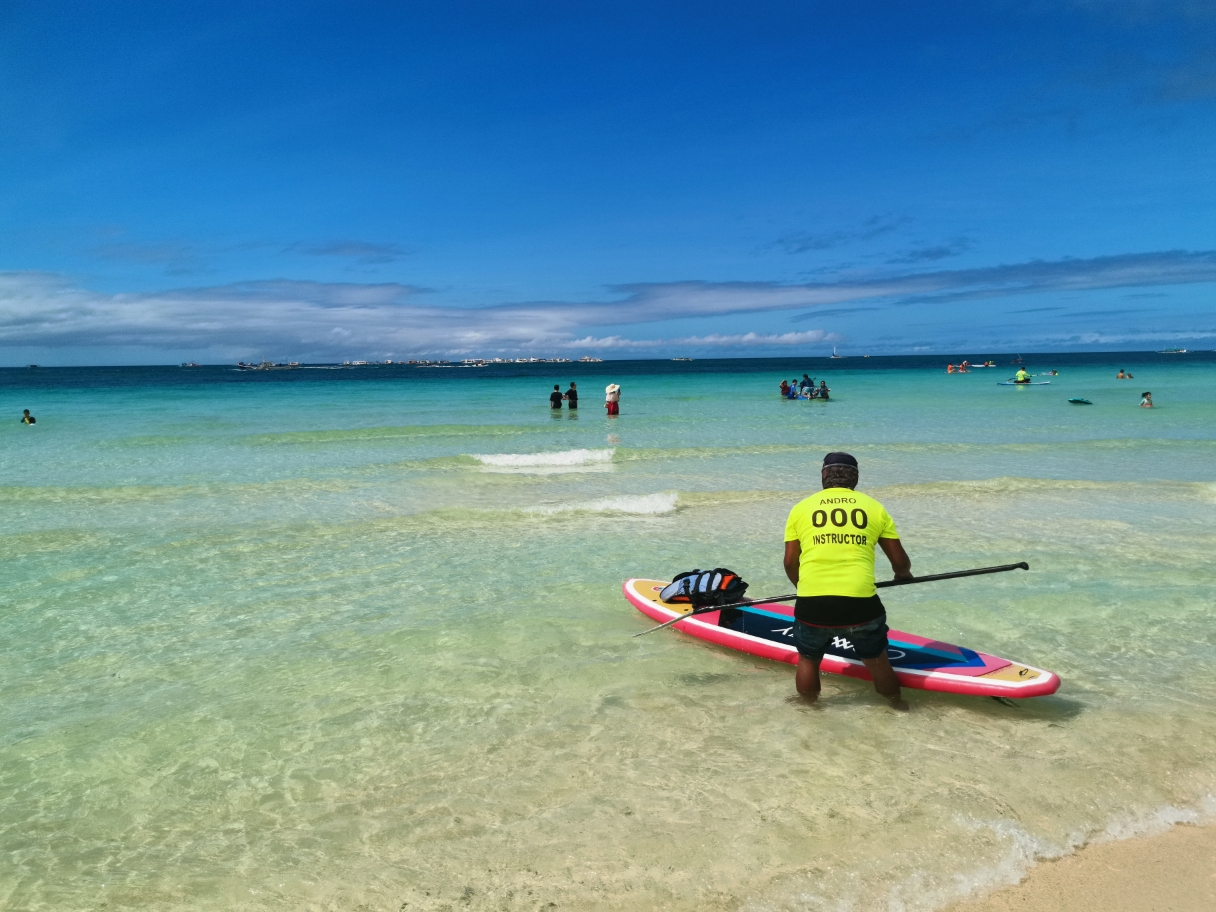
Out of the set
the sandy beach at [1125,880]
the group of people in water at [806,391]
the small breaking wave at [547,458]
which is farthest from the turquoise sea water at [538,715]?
the group of people in water at [806,391]

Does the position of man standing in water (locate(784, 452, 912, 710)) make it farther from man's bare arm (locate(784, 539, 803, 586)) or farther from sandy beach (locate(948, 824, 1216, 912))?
sandy beach (locate(948, 824, 1216, 912))

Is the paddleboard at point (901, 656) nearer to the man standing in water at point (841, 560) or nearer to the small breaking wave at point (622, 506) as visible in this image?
the man standing in water at point (841, 560)

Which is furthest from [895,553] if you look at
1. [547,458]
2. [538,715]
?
[547,458]

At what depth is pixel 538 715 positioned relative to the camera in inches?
244

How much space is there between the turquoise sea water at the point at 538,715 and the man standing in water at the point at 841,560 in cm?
74

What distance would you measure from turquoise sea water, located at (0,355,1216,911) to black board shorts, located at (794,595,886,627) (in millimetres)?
822

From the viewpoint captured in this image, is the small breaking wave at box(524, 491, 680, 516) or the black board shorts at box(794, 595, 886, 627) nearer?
the black board shorts at box(794, 595, 886, 627)

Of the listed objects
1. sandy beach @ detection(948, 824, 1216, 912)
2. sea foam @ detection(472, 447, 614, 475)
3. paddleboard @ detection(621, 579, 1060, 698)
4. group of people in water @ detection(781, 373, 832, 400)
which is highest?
group of people in water @ detection(781, 373, 832, 400)

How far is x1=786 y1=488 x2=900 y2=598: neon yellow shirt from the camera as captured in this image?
562cm

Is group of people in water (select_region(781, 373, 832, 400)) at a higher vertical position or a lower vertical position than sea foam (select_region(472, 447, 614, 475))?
higher

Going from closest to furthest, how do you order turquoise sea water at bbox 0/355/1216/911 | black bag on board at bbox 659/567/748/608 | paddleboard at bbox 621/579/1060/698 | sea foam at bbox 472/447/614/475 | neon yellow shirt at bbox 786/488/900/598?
turquoise sea water at bbox 0/355/1216/911 → neon yellow shirt at bbox 786/488/900/598 → paddleboard at bbox 621/579/1060/698 → black bag on board at bbox 659/567/748/608 → sea foam at bbox 472/447/614/475

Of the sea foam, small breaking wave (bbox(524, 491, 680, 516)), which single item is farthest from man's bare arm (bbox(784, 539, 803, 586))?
the sea foam

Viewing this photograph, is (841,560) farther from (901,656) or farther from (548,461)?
(548,461)

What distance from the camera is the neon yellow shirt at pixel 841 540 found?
562 cm
